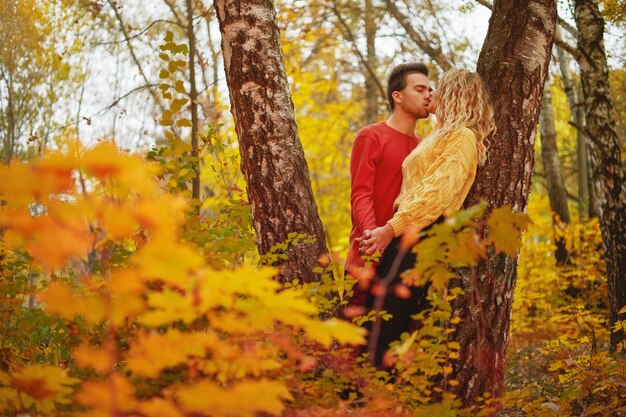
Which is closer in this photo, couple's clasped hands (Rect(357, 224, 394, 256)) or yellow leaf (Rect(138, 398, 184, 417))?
yellow leaf (Rect(138, 398, 184, 417))

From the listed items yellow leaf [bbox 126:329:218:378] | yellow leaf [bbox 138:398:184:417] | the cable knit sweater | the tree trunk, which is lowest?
yellow leaf [bbox 138:398:184:417]

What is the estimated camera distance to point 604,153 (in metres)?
5.94

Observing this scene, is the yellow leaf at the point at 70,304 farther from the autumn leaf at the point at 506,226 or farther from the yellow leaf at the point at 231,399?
the autumn leaf at the point at 506,226

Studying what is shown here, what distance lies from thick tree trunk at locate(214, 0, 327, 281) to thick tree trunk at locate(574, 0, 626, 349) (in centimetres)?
309

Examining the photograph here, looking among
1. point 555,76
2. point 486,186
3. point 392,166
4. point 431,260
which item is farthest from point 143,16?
A: point 431,260

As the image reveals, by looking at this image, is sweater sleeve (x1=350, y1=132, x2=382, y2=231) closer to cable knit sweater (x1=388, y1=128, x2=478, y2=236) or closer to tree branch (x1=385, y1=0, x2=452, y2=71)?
cable knit sweater (x1=388, y1=128, x2=478, y2=236)

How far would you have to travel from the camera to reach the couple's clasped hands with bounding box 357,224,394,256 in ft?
11.2

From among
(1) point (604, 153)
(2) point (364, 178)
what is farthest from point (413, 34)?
(2) point (364, 178)

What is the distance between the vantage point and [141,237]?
3.40m

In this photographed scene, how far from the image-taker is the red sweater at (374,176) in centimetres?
372

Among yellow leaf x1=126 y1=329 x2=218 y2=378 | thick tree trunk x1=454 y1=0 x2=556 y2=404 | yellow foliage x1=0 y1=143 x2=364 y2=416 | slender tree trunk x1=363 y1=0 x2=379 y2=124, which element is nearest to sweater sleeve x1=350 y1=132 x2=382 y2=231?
thick tree trunk x1=454 y1=0 x2=556 y2=404

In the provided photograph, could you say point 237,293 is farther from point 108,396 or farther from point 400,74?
point 400,74

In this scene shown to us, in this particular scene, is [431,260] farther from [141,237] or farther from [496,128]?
[141,237]

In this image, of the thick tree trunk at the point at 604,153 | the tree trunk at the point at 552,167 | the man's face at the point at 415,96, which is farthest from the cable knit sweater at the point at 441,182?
the tree trunk at the point at 552,167
